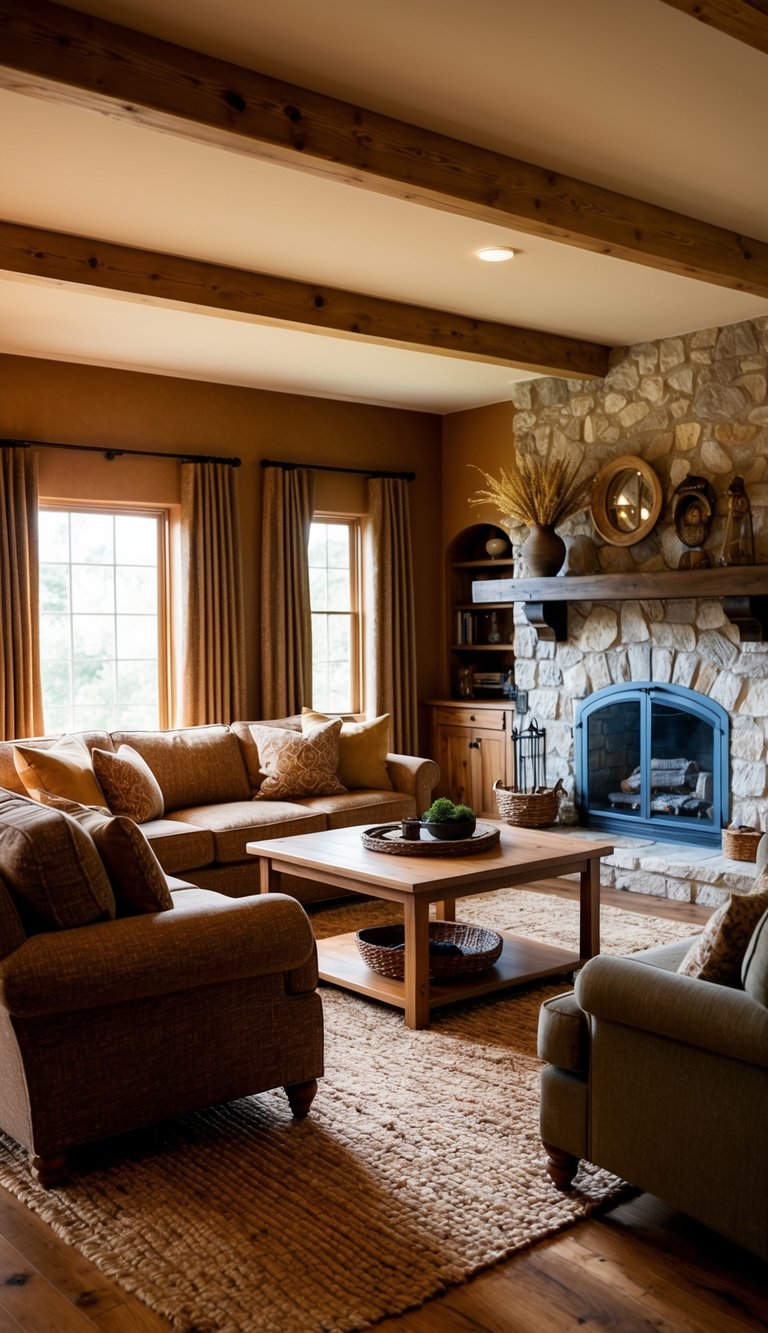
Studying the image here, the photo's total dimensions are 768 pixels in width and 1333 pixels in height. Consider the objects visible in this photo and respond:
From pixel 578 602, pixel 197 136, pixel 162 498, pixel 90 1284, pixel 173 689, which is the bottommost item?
pixel 90 1284

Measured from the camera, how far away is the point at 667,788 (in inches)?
250

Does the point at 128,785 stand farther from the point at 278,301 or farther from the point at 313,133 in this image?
the point at 313,133

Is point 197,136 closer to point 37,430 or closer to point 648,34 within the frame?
point 648,34

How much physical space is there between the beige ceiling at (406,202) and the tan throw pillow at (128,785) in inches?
79.2

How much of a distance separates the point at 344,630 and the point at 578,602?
1717 mm

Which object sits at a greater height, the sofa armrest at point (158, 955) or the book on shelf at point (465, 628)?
the book on shelf at point (465, 628)

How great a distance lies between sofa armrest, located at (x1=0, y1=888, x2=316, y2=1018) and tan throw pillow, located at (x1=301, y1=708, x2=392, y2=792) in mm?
2924

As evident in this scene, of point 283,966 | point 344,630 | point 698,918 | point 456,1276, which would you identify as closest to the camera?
point 456,1276

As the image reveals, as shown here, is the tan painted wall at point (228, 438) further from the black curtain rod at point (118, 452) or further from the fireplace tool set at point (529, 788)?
the fireplace tool set at point (529, 788)

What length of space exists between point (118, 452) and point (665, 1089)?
4.85 meters

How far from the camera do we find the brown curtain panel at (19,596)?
5.96 m

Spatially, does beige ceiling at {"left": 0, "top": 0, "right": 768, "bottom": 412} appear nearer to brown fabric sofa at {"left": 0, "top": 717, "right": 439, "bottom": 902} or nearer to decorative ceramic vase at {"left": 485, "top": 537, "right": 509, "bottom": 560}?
decorative ceramic vase at {"left": 485, "top": 537, "right": 509, "bottom": 560}

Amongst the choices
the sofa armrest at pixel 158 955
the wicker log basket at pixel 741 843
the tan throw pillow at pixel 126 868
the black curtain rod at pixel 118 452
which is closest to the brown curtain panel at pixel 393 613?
the black curtain rod at pixel 118 452

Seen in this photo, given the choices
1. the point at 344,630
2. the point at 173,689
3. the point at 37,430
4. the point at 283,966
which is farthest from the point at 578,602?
the point at 283,966
